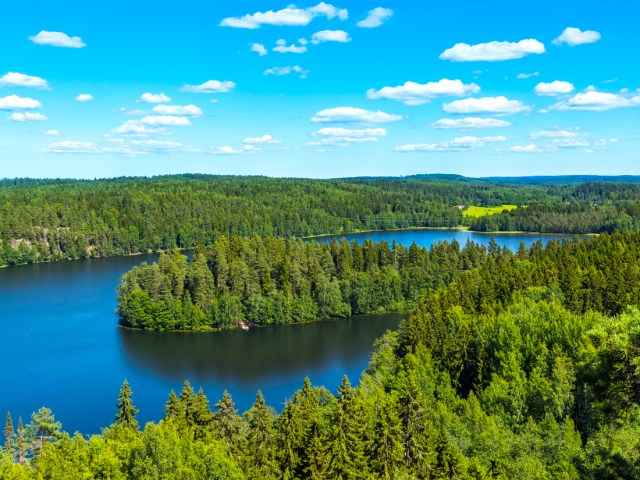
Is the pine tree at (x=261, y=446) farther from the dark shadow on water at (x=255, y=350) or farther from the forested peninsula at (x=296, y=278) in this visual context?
the forested peninsula at (x=296, y=278)

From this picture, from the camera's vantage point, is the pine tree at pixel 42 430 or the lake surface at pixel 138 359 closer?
the pine tree at pixel 42 430

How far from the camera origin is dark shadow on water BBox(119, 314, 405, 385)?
204 feet

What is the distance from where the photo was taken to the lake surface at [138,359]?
54938 millimetres

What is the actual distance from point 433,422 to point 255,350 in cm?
3814

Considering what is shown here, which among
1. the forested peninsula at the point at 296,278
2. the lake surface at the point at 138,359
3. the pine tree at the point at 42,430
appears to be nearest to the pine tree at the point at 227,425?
the pine tree at the point at 42,430

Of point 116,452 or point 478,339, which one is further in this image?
point 478,339

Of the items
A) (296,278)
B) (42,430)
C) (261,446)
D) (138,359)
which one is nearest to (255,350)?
(138,359)

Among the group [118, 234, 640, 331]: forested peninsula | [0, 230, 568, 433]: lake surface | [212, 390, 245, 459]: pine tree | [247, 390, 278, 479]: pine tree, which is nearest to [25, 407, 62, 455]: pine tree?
[0, 230, 568, 433]: lake surface

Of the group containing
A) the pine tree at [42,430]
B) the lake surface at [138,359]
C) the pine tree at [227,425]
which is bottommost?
the lake surface at [138,359]

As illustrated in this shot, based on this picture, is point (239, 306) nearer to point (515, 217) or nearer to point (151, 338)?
point (151, 338)

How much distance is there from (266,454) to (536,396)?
56.7ft

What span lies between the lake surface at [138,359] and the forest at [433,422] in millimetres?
10752

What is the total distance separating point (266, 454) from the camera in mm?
30500

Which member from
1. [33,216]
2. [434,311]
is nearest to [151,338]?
[434,311]
